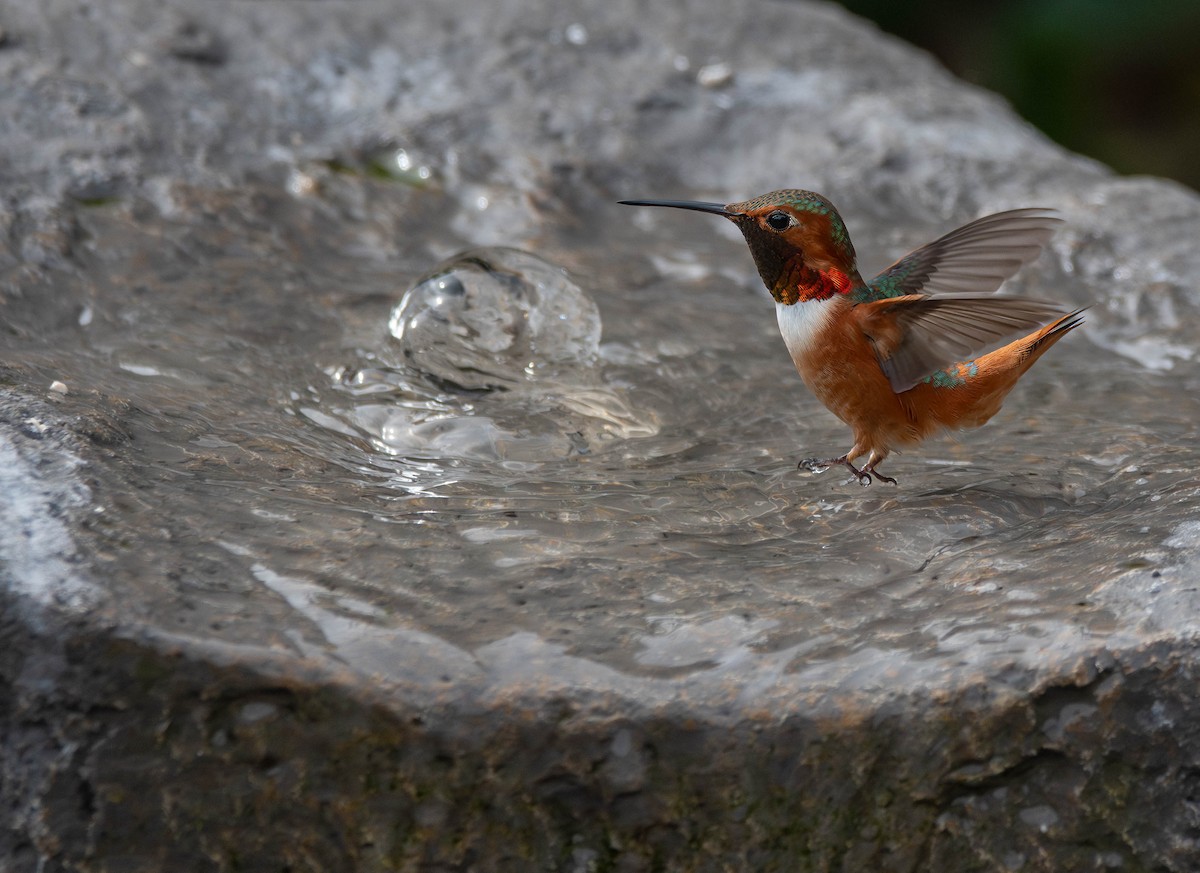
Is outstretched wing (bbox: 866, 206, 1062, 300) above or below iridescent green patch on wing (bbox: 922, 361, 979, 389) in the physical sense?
above

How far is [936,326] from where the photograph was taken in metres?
2.73

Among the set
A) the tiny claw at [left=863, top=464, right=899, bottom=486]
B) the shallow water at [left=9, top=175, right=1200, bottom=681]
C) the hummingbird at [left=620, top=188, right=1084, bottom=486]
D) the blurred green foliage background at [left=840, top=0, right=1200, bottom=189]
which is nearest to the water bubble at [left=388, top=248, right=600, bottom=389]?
the shallow water at [left=9, top=175, right=1200, bottom=681]

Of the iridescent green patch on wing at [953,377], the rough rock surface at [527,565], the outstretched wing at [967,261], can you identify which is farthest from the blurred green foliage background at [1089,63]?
the iridescent green patch on wing at [953,377]

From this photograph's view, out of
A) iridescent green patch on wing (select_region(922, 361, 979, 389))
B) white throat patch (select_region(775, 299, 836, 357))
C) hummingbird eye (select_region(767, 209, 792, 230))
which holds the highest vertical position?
hummingbird eye (select_region(767, 209, 792, 230))

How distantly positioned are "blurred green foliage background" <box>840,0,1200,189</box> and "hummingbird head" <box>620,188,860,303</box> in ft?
21.5

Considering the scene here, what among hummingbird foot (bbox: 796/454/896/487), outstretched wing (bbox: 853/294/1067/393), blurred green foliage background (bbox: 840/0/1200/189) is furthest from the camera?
blurred green foliage background (bbox: 840/0/1200/189)

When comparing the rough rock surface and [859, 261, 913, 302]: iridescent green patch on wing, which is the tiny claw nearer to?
the rough rock surface

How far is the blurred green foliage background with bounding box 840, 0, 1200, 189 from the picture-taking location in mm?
8555

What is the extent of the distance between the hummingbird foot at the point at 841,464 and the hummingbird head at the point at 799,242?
0.38 m

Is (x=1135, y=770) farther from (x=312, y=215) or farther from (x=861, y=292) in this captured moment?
(x=312, y=215)

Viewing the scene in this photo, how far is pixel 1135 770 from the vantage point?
206cm

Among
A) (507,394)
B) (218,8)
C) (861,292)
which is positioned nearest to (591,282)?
(507,394)

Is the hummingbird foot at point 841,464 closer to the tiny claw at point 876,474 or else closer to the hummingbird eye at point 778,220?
the tiny claw at point 876,474

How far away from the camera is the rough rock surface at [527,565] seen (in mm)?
1944
